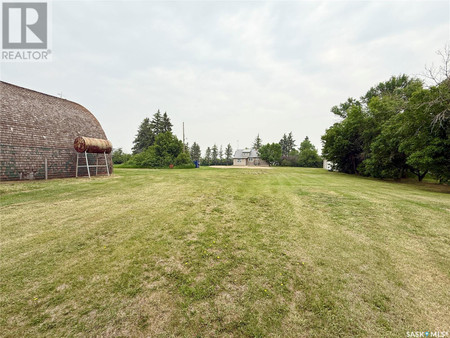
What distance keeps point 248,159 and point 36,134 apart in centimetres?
4488

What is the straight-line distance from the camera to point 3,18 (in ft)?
29.2

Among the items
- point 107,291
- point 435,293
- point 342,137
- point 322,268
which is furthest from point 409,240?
point 342,137

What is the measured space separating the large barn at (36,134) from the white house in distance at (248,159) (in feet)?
135

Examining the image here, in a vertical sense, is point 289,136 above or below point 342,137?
above

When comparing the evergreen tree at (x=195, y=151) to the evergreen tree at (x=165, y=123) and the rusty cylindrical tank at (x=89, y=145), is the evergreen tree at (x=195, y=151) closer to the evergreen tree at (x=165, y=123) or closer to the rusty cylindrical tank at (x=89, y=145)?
the evergreen tree at (x=165, y=123)

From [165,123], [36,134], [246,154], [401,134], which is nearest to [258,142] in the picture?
[246,154]

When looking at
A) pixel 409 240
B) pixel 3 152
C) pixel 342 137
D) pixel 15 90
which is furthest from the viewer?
pixel 342 137

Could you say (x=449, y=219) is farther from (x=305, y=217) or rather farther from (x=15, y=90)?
(x=15, y=90)

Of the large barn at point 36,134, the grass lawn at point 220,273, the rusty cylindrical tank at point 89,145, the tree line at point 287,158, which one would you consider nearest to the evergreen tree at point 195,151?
the tree line at point 287,158

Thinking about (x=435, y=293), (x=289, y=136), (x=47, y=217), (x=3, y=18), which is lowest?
(x=435, y=293)

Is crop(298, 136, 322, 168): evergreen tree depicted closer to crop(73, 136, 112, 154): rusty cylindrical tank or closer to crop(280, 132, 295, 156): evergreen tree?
crop(280, 132, 295, 156): evergreen tree

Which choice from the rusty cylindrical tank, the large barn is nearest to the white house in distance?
the rusty cylindrical tank

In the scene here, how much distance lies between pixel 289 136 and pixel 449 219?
229 ft

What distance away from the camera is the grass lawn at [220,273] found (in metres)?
1.88
